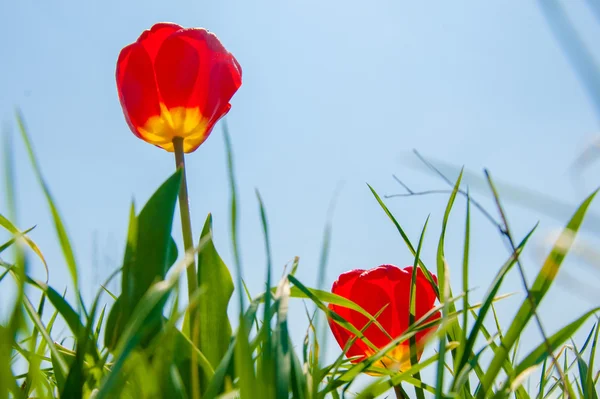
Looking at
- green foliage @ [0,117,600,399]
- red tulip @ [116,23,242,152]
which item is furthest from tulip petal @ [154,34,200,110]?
green foliage @ [0,117,600,399]

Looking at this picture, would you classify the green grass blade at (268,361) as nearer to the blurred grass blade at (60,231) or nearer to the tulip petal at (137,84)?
the blurred grass blade at (60,231)

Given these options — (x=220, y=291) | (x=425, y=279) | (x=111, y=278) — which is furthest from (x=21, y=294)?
(x=425, y=279)

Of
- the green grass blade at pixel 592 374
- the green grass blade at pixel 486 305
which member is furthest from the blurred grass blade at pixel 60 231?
the green grass blade at pixel 592 374

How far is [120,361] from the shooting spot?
1.25ft

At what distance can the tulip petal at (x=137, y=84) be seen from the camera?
86 centimetres

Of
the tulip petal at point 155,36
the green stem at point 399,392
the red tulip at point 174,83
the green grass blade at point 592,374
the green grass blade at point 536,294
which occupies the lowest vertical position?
the green grass blade at point 592,374

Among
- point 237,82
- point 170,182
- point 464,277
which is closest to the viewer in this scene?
point 464,277

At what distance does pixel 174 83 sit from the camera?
0.85 metres

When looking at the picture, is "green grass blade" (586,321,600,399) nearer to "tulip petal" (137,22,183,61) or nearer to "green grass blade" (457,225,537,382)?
"green grass blade" (457,225,537,382)

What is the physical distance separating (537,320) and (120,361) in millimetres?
256

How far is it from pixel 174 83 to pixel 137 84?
0.05 m

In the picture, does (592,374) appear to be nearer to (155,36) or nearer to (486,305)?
(486,305)

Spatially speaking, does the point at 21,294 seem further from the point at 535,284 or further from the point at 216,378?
the point at 535,284

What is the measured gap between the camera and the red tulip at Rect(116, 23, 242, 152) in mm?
854
